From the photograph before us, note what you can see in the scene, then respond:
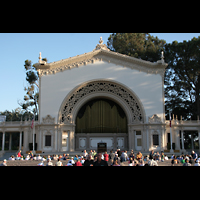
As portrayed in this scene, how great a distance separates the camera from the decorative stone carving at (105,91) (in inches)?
1184

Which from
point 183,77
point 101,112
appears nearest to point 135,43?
point 183,77

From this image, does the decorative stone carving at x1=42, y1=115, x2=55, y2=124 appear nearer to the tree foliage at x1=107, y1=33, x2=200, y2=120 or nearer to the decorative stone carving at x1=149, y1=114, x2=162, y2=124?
the decorative stone carving at x1=149, y1=114, x2=162, y2=124

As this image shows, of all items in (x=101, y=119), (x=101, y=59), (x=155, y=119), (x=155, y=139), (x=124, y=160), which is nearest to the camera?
(x=124, y=160)

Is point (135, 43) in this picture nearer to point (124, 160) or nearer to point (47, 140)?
point (47, 140)

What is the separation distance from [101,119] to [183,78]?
54.3 feet

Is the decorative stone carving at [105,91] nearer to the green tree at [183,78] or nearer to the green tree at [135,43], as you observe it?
the green tree at [183,78]

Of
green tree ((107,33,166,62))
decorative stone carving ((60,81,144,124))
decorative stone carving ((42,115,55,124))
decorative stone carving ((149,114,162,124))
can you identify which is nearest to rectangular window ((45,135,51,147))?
decorative stone carving ((42,115,55,124))

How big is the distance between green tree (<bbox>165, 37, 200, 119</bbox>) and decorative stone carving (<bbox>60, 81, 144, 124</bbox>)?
1224 cm

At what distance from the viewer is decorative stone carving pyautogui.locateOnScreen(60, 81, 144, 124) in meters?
30.1

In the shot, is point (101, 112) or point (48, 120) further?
point (101, 112)

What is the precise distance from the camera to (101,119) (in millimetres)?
32156

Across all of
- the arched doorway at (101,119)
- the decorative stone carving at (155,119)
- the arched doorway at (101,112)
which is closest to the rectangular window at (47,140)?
the arched doorway at (101,112)
